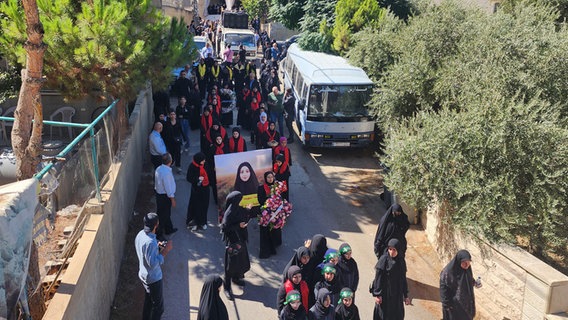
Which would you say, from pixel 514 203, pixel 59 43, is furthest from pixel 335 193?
pixel 59 43

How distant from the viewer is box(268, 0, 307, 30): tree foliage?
73.2 feet

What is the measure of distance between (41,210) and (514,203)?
655 cm

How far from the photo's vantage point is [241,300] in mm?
7922

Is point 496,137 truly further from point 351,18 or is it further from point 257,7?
point 257,7

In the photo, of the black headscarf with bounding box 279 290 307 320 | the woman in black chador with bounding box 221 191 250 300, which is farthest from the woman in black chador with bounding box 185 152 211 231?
the black headscarf with bounding box 279 290 307 320

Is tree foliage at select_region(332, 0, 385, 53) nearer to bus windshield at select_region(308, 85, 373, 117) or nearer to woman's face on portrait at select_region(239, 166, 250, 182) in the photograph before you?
bus windshield at select_region(308, 85, 373, 117)

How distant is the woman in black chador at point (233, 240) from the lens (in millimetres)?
7777

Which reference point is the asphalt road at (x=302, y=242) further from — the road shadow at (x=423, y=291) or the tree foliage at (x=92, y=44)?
the tree foliage at (x=92, y=44)

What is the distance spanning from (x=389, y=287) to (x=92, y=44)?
625cm

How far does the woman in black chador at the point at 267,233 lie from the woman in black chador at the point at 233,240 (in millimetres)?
991

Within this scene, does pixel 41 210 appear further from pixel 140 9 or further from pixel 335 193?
pixel 335 193

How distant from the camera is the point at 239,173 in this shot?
9.59 metres

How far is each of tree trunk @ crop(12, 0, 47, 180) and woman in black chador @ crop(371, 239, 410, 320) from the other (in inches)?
177

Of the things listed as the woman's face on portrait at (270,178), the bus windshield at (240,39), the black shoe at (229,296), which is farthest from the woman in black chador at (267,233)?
the bus windshield at (240,39)
